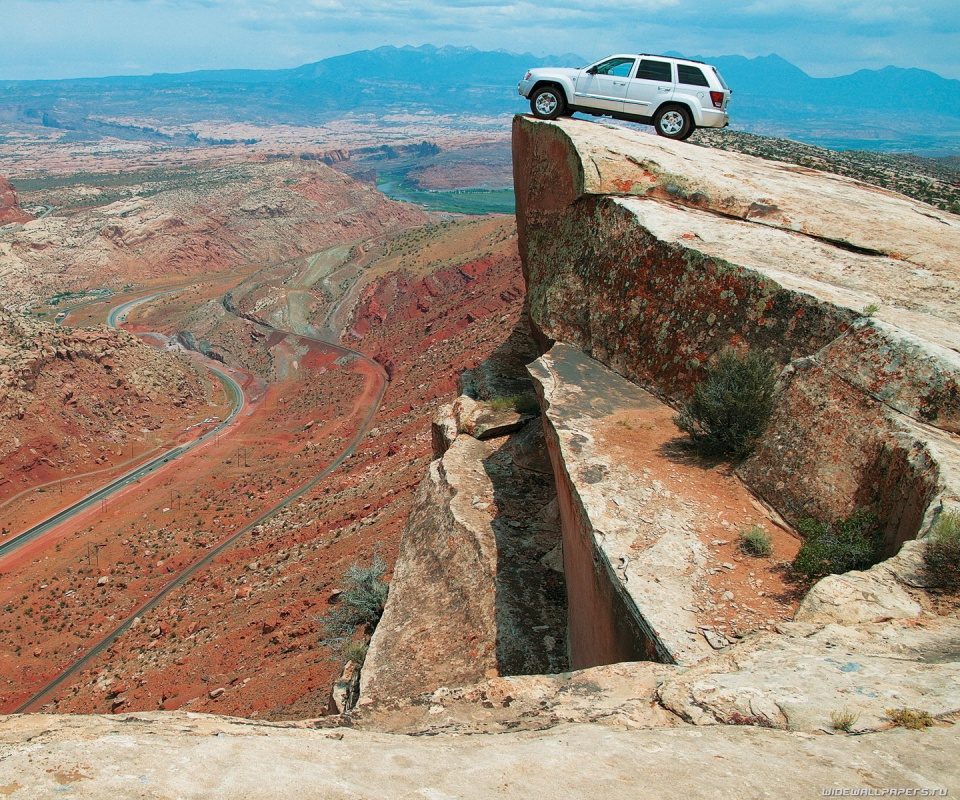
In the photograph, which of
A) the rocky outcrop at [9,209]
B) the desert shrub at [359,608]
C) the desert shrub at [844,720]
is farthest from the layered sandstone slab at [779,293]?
the rocky outcrop at [9,209]

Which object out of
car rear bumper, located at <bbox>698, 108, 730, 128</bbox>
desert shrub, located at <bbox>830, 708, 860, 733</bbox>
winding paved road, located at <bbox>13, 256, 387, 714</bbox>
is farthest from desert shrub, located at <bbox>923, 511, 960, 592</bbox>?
winding paved road, located at <bbox>13, 256, 387, 714</bbox>

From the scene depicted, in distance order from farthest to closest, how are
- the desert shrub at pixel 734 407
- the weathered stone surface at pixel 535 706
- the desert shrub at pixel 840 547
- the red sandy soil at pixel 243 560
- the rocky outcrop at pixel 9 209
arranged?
the rocky outcrop at pixel 9 209 < the red sandy soil at pixel 243 560 < the desert shrub at pixel 734 407 < the desert shrub at pixel 840 547 < the weathered stone surface at pixel 535 706

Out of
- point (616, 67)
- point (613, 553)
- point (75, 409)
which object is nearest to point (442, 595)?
point (613, 553)

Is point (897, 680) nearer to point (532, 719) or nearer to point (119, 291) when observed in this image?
point (532, 719)

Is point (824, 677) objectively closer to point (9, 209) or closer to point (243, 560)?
point (243, 560)

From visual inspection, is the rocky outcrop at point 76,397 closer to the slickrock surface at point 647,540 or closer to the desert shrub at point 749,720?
the slickrock surface at point 647,540

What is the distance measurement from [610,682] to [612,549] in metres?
1.52

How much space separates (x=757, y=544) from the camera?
6.32m

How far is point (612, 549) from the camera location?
20.9ft

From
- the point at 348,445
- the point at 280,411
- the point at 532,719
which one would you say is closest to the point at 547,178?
the point at 532,719

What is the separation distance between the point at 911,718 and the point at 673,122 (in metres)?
12.5

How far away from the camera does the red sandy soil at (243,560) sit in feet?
49.5

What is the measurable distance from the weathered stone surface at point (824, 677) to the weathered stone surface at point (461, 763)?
22cm

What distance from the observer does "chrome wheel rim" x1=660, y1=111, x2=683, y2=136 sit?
45.9ft
